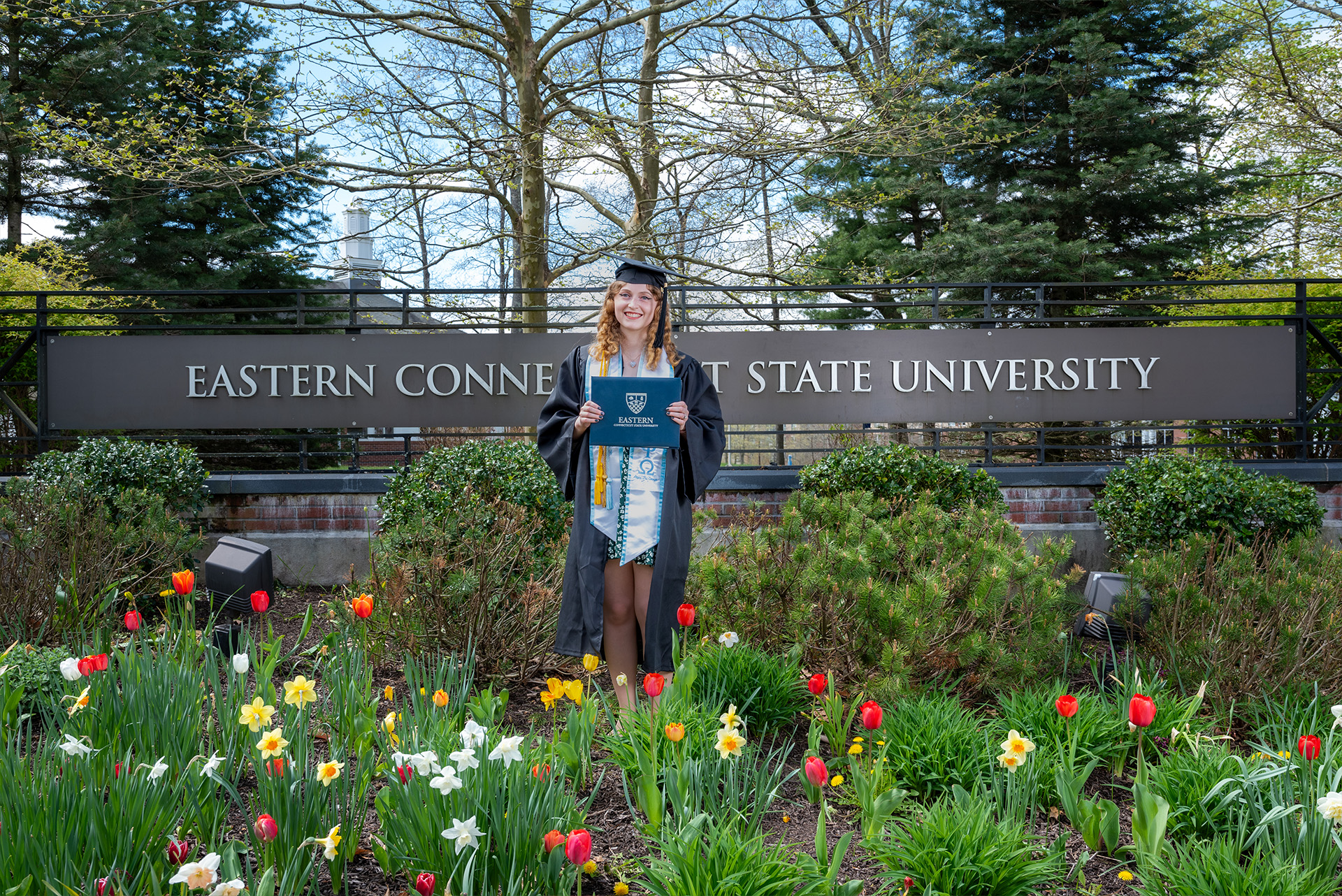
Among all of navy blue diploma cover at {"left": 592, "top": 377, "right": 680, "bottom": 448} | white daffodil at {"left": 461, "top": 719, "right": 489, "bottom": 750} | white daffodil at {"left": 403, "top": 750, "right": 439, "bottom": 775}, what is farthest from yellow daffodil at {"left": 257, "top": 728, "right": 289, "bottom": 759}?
navy blue diploma cover at {"left": 592, "top": 377, "right": 680, "bottom": 448}

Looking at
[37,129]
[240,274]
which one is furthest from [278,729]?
[240,274]

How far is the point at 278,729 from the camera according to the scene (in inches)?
101

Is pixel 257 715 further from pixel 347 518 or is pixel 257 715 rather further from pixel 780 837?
pixel 347 518

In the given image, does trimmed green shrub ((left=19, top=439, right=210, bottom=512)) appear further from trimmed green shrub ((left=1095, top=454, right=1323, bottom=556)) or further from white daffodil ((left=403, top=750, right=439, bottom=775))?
trimmed green shrub ((left=1095, top=454, right=1323, bottom=556))

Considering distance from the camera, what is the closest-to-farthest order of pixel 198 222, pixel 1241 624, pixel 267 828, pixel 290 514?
pixel 267 828, pixel 1241 624, pixel 290 514, pixel 198 222

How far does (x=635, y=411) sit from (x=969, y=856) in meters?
1.80

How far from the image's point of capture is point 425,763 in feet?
6.65

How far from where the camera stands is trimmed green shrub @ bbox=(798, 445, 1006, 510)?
20.1 ft

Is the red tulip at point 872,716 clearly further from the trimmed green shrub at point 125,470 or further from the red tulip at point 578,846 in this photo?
the trimmed green shrub at point 125,470

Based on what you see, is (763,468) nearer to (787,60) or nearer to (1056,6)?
(787,60)

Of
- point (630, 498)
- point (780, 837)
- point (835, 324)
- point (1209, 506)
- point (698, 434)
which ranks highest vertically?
point (835, 324)

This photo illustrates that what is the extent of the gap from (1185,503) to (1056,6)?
32.7 ft

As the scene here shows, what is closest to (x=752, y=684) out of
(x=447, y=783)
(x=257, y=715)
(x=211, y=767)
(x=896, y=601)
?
(x=896, y=601)

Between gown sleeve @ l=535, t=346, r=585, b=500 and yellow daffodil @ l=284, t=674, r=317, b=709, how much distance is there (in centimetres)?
134
